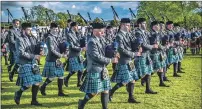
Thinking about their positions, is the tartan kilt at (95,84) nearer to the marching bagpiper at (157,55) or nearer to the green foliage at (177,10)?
the marching bagpiper at (157,55)

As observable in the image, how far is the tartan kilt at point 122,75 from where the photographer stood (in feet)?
28.7

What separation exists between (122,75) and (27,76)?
2122mm

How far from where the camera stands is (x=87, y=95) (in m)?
7.74

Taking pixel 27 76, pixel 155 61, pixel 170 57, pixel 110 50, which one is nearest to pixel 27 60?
pixel 27 76

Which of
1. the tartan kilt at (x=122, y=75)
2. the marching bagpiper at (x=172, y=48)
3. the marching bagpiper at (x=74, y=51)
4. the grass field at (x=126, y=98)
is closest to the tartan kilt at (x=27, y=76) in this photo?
the grass field at (x=126, y=98)

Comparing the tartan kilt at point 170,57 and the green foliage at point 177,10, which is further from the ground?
the green foliage at point 177,10

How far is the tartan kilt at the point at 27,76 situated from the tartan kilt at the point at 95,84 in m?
1.44

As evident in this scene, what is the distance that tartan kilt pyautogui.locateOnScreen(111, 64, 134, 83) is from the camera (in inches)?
344

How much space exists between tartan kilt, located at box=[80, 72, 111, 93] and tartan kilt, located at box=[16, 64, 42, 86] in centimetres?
144

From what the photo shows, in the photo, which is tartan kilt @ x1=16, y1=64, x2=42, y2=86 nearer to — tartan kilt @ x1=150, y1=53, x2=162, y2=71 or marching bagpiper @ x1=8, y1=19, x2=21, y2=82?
tartan kilt @ x1=150, y1=53, x2=162, y2=71

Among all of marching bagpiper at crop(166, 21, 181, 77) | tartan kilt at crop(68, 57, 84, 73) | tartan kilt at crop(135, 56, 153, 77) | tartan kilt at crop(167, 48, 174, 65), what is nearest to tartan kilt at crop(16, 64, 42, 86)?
tartan kilt at crop(68, 57, 84, 73)

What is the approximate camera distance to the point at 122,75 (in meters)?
8.75

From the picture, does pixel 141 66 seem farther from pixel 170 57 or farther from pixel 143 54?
pixel 170 57

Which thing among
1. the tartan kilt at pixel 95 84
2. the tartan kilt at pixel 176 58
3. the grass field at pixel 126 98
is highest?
the tartan kilt at pixel 176 58
